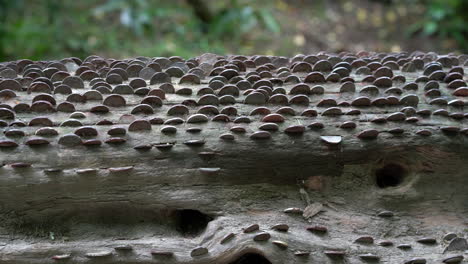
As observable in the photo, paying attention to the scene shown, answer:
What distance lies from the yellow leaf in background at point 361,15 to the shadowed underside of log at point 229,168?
3.35 m

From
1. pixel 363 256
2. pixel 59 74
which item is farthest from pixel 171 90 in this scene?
pixel 363 256

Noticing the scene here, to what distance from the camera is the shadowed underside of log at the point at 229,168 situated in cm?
131

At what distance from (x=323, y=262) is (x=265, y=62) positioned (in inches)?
26.7

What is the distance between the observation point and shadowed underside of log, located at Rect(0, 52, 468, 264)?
1.31 meters

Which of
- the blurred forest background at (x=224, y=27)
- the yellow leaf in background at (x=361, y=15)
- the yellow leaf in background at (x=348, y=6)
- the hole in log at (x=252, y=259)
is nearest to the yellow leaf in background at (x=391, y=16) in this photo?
the blurred forest background at (x=224, y=27)

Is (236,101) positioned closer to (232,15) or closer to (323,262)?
(323,262)

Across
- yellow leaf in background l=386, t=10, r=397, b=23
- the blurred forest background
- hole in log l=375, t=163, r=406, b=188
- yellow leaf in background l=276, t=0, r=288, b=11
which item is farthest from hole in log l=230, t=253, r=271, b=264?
yellow leaf in background l=386, t=10, r=397, b=23

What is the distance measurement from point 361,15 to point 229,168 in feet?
12.5

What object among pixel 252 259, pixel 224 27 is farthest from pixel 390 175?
pixel 224 27

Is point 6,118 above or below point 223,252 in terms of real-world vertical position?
above

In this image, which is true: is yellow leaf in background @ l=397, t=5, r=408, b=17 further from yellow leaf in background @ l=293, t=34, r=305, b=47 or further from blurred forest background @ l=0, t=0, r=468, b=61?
yellow leaf in background @ l=293, t=34, r=305, b=47

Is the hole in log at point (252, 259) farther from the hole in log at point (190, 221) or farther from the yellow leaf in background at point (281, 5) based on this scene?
the yellow leaf in background at point (281, 5)

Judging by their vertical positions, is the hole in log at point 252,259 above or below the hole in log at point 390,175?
below

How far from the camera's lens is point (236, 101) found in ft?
4.78
